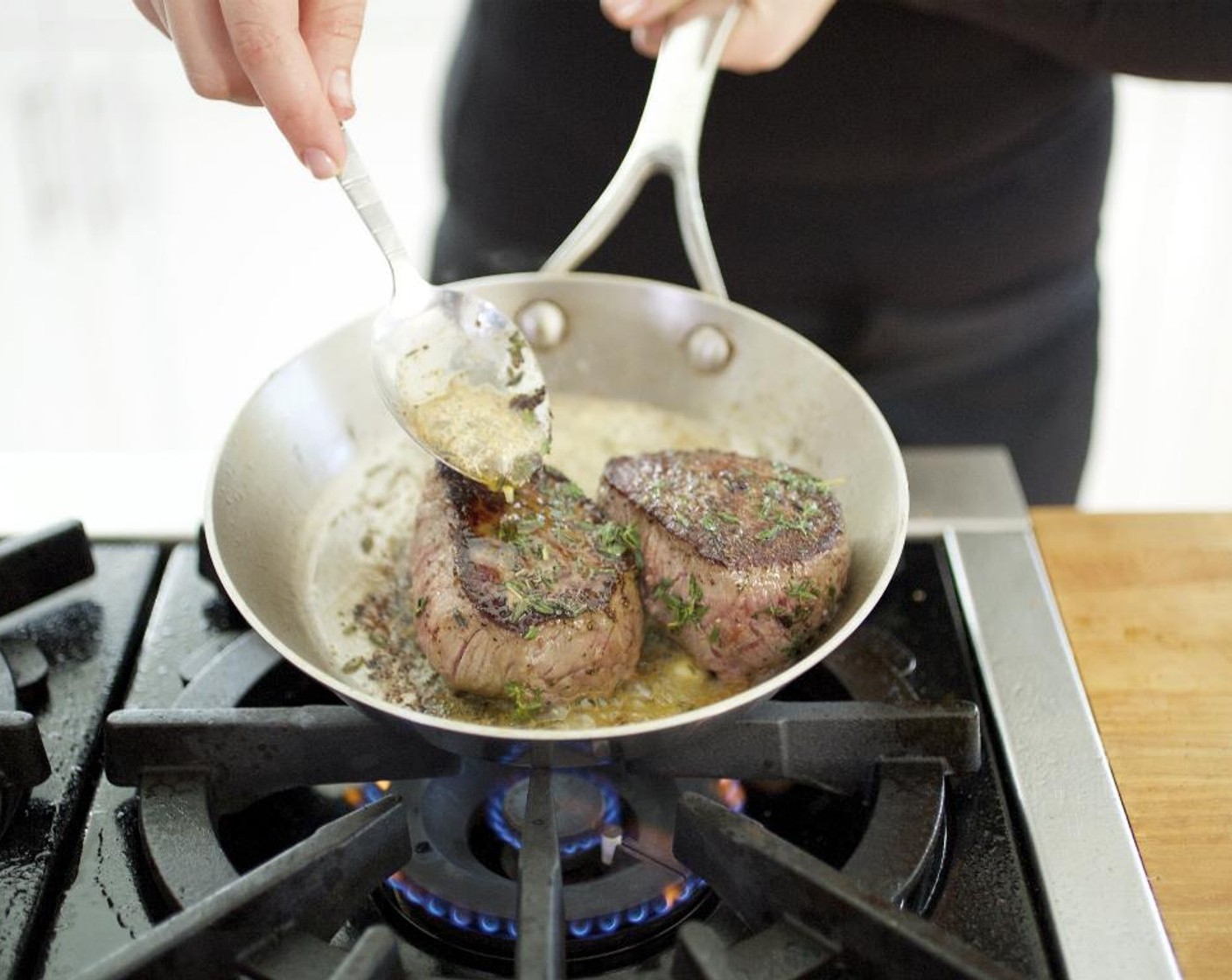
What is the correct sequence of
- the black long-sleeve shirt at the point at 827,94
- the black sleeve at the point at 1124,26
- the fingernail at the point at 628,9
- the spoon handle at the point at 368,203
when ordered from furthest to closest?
the black long-sleeve shirt at the point at 827,94 < the black sleeve at the point at 1124,26 < the fingernail at the point at 628,9 < the spoon handle at the point at 368,203

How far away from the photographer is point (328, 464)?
1.33 metres

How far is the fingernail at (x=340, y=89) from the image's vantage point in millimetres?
1043

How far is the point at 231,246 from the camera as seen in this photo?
127 inches

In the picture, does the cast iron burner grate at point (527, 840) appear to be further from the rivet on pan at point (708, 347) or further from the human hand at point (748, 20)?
the human hand at point (748, 20)

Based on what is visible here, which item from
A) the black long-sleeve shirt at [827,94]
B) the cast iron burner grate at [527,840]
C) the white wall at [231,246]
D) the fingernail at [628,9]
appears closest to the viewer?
the cast iron burner grate at [527,840]

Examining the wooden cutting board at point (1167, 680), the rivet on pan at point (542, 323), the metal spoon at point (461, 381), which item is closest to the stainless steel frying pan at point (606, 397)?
the rivet on pan at point (542, 323)

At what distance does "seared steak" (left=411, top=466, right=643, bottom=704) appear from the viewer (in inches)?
41.5

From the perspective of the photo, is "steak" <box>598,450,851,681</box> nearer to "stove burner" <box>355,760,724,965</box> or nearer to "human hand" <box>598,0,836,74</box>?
"stove burner" <box>355,760,724,965</box>

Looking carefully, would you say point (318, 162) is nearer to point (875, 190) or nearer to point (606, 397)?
point (606, 397)

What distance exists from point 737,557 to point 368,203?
453 mm

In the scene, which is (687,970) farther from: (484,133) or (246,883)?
(484,133)

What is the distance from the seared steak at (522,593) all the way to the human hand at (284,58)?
34 cm

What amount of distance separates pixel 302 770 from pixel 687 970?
360 millimetres

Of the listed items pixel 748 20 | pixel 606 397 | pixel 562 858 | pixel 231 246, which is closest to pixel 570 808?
pixel 562 858
